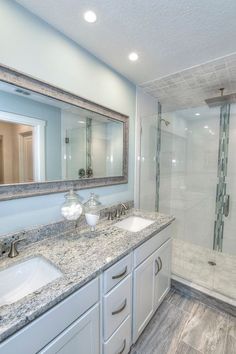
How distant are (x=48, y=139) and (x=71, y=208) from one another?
558mm

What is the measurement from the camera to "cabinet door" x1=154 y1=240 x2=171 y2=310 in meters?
1.58

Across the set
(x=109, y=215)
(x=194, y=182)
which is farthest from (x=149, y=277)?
(x=194, y=182)

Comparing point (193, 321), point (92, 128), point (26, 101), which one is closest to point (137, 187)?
point (92, 128)

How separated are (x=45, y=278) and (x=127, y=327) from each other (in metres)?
0.72

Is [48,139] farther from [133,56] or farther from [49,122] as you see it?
[133,56]

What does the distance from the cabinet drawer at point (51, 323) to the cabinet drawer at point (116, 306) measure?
156 millimetres

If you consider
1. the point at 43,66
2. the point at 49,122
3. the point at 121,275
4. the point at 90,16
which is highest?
the point at 90,16

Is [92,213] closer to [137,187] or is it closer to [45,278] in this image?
[45,278]

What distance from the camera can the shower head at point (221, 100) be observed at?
2312 millimetres

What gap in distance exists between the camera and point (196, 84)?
7.07 feet

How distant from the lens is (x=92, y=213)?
1437mm

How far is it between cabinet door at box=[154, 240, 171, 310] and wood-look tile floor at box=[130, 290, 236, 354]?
0.49 feet

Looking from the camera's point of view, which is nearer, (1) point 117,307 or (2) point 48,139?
(1) point 117,307

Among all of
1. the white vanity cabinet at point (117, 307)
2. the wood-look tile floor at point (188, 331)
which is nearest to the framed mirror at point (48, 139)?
the white vanity cabinet at point (117, 307)
